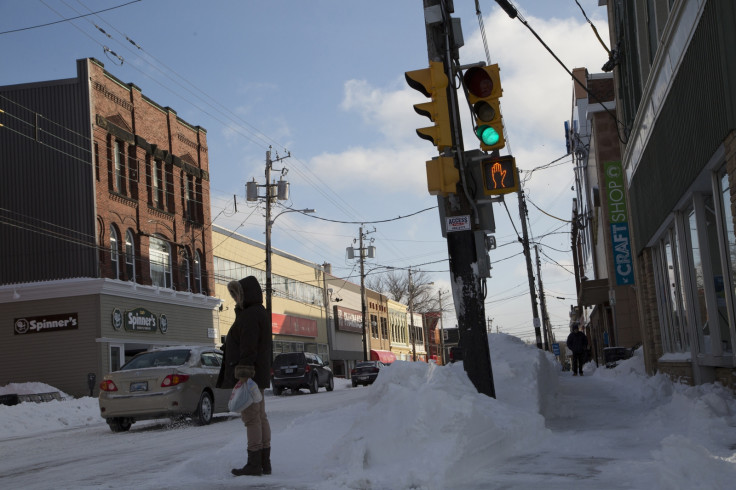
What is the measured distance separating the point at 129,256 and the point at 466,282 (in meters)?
26.8

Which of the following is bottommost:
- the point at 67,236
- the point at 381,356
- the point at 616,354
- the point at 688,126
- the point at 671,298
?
the point at 381,356

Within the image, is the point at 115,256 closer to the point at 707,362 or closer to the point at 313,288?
the point at 707,362

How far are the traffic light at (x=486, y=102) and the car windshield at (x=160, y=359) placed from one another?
8045 mm

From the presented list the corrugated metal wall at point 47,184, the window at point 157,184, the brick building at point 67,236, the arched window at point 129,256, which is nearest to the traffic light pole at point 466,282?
the brick building at point 67,236

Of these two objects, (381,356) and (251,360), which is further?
(381,356)

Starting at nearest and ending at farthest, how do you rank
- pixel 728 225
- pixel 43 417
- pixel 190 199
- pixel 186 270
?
pixel 728 225
pixel 43 417
pixel 186 270
pixel 190 199

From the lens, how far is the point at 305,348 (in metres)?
57.4

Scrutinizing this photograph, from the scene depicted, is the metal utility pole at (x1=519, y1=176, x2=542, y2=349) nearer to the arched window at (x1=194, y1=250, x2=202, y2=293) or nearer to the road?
the arched window at (x1=194, y1=250, x2=202, y2=293)

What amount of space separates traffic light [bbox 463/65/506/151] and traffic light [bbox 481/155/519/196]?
176 millimetres

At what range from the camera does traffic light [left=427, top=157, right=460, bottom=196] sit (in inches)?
359

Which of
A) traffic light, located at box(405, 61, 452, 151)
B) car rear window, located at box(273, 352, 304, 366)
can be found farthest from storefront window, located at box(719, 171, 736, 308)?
car rear window, located at box(273, 352, 304, 366)

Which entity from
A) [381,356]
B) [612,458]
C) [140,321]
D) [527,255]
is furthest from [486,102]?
[381,356]

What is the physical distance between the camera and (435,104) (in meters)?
9.18

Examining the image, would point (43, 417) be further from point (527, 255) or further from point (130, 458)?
point (527, 255)
